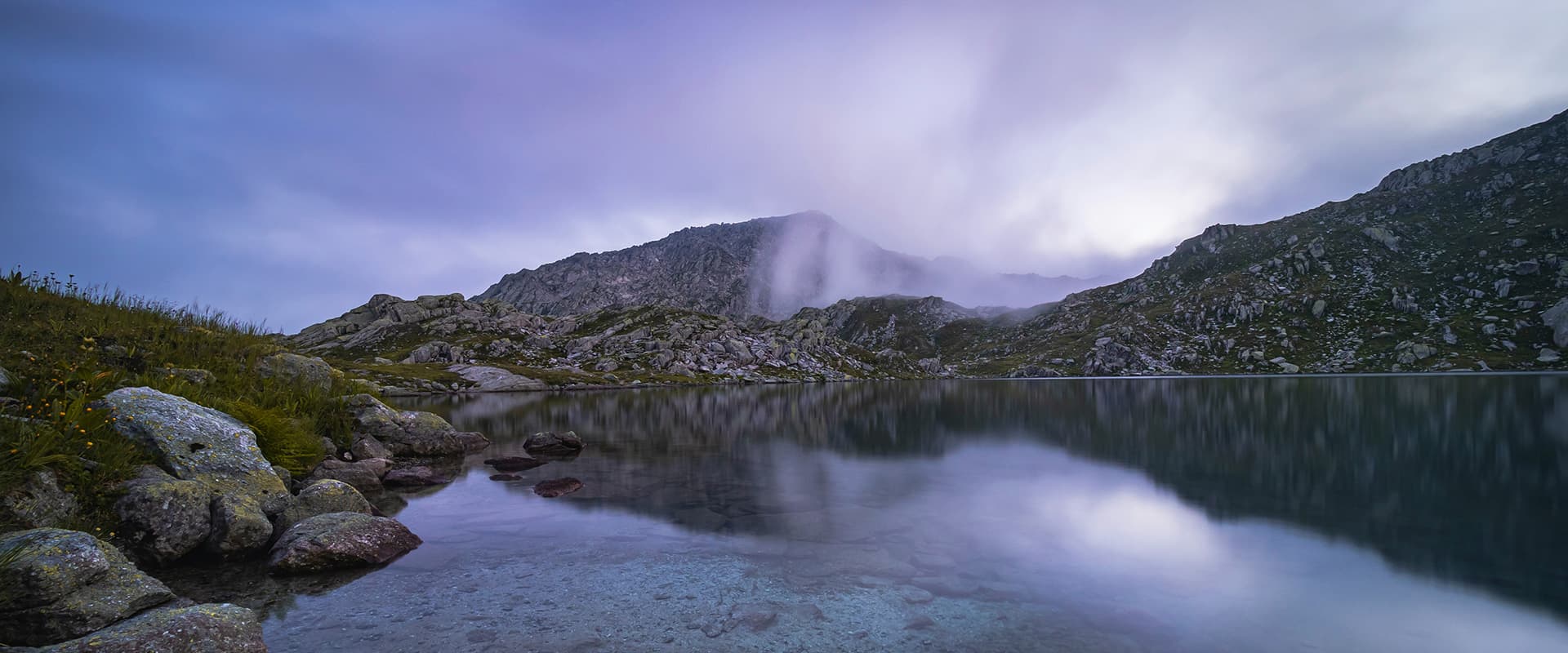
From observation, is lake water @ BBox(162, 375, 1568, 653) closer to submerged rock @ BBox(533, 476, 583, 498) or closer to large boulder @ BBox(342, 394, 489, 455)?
submerged rock @ BBox(533, 476, 583, 498)

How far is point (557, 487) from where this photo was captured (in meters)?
24.6

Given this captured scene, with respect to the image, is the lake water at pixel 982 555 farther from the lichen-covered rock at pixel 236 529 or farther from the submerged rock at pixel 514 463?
the lichen-covered rock at pixel 236 529

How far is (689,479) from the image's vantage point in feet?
89.7

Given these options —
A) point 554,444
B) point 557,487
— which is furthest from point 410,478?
point 554,444

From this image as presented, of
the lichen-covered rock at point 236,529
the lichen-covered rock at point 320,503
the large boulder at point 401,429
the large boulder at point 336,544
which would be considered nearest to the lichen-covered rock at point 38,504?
the lichen-covered rock at point 236,529

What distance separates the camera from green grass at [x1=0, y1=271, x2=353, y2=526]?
12656 mm

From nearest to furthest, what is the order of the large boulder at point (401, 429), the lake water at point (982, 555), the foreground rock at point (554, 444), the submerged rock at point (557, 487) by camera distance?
1. the lake water at point (982, 555)
2. the submerged rock at point (557, 487)
3. the large boulder at point (401, 429)
4. the foreground rock at point (554, 444)

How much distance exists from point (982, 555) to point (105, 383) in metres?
24.6

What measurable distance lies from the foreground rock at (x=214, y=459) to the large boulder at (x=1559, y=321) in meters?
254

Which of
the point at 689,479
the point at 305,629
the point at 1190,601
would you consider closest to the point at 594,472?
the point at 689,479

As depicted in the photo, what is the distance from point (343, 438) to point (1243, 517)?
3755cm

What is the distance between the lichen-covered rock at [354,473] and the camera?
22.6m

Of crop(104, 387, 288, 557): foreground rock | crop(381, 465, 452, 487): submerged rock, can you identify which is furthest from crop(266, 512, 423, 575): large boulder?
crop(381, 465, 452, 487): submerged rock

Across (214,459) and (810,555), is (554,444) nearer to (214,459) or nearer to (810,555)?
(214,459)
